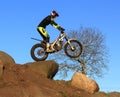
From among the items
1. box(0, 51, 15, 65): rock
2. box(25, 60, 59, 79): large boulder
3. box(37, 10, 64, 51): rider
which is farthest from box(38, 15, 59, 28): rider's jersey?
box(0, 51, 15, 65): rock

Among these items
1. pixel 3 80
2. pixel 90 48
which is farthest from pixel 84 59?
pixel 3 80

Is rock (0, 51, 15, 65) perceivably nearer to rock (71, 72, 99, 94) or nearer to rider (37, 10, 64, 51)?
rider (37, 10, 64, 51)

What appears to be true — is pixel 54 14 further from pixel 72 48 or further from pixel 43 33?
pixel 72 48

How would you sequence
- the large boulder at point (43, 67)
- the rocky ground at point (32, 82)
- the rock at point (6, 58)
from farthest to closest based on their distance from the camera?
the large boulder at point (43, 67) → the rock at point (6, 58) → the rocky ground at point (32, 82)

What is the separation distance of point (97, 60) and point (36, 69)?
25.0m

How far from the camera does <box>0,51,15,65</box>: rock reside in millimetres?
23919

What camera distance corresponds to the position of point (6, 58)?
963 inches

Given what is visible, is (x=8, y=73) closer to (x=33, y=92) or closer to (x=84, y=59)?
(x=33, y=92)

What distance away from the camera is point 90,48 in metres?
47.2

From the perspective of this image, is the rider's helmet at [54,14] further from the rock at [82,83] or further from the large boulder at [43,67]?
the rock at [82,83]

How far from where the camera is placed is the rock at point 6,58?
23919 millimetres

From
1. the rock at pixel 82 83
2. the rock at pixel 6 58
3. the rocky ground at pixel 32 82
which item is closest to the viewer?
the rocky ground at pixel 32 82

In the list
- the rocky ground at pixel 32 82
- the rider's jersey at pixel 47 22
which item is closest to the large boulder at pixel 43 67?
the rocky ground at pixel 32 82

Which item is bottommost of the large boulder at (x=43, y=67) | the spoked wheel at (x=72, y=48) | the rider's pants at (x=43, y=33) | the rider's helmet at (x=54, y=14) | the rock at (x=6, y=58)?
the large boulder at (x=43, y=67)
